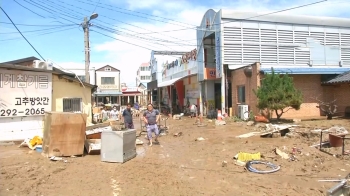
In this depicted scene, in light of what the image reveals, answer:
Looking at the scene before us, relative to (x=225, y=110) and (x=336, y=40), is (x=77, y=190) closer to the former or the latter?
(x=225, y=110)

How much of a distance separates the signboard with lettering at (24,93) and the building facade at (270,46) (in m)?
12.6

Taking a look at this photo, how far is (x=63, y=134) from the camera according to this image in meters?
8.41

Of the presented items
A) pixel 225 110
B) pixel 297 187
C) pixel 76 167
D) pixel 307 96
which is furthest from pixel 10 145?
pixel 307 96

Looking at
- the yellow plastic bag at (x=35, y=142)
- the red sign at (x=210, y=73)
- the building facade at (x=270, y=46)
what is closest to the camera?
the yellow plastic bag at (x=35, y=142)

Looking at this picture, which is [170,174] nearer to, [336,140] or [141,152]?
[141,152]

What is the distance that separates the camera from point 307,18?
2217cm

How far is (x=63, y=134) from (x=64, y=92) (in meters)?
4.97

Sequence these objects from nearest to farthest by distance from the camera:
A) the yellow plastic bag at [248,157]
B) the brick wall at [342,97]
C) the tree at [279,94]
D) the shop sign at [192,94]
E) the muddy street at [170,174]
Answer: the muddy street at [170,174] → the yellow plastic bag at [248,157] → the tree at [279,94] → the brick wall at [342,97] → the shop sign at [192,94]

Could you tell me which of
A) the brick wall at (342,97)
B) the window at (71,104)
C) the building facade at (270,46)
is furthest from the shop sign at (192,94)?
the window at (71,104)

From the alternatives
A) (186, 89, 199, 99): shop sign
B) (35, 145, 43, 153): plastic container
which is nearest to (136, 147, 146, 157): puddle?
(35, 145, 43, 153): plastic container

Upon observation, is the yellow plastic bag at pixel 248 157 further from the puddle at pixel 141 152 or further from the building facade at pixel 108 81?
the building facade at pixel 108 81

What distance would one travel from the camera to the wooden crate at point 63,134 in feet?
27.2

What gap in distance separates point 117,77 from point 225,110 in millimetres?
30812

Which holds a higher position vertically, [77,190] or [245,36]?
[245,36]
